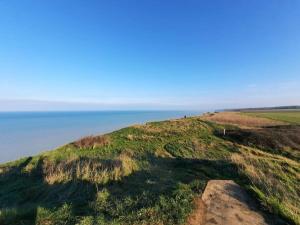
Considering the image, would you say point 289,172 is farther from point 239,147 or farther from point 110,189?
point 239,147

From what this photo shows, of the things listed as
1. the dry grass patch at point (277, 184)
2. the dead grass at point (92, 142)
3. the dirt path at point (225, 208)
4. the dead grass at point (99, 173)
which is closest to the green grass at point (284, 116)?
the dry grass patch at point (277, 184)

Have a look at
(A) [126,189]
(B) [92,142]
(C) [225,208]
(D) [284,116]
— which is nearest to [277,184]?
(C) [225,208]

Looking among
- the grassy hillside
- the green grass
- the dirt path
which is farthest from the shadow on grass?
the green grass

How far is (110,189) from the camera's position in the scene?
9156 millimetres

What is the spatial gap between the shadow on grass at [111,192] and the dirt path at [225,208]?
0.58 metres

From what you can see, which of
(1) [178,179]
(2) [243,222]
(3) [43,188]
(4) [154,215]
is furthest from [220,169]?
(3) [43,188]

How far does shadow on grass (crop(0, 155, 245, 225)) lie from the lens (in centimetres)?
739

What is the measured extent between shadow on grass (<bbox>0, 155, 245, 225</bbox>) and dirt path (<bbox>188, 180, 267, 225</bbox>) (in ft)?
1.90

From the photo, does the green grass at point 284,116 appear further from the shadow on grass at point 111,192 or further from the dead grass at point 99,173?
the dead grass at point 99,173

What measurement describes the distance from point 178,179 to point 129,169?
2.38 m

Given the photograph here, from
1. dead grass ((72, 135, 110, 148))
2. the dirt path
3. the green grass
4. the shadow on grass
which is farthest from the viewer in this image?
the green grass

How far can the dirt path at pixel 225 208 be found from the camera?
6.81m

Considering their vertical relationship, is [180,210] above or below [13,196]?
above

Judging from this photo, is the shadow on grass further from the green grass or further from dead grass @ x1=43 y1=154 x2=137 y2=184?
the green grass
